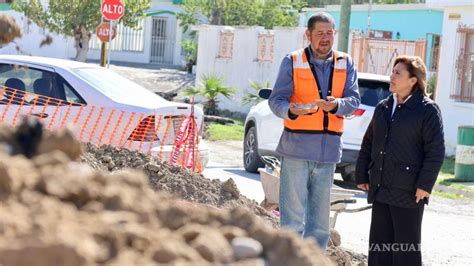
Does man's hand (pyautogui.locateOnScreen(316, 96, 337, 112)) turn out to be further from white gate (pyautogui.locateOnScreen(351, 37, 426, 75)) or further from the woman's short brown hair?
white gate (pyautogui.locateOnScreen(351, 37, 426, 75))

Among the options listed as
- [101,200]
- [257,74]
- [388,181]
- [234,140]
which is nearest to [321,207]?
[388,181]

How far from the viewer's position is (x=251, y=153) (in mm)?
16438

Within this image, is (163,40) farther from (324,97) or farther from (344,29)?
(324,97)

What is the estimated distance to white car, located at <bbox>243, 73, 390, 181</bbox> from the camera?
14.8m

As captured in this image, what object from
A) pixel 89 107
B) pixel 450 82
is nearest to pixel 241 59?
pixel 450 82

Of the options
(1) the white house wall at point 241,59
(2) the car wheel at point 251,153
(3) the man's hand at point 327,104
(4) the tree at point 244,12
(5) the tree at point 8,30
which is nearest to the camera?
(5) the tree at point 8,30

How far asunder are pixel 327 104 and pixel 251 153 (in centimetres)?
941

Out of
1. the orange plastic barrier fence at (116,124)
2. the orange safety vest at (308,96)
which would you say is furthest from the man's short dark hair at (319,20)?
the orange plastic barrier fence at (116,124)

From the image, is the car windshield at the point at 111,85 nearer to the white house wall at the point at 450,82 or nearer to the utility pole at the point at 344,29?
the utility pole at the point at 344,29

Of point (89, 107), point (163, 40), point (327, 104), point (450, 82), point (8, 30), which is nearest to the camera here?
point (8, 30)

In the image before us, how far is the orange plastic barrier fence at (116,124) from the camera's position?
11750mm

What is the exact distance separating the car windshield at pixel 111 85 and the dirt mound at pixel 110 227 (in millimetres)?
8970

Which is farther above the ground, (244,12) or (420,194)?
(244,12)

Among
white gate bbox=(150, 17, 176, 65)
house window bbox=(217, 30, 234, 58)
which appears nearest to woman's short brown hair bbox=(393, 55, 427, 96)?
house window bbox=(217, 30, 234, 58)
